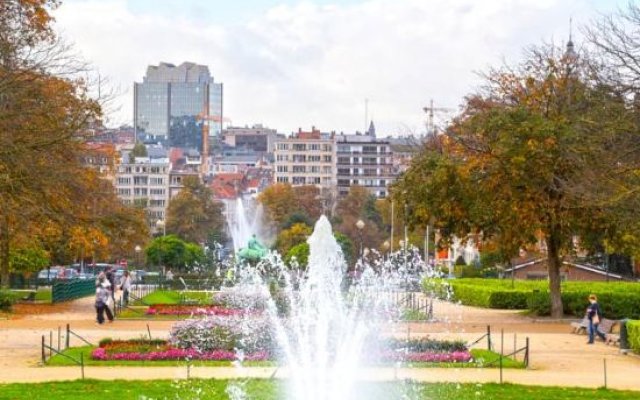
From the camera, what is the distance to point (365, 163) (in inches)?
6860

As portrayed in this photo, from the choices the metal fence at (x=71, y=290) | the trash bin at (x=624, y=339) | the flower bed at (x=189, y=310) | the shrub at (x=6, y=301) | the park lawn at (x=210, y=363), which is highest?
the metal fence at (x=71, y=290)

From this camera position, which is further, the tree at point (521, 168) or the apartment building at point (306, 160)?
the apartment building at point (306, 160)

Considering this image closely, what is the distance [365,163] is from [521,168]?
451ft

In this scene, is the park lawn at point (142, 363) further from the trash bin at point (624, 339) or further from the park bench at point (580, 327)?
the park bench at point (580, 327)

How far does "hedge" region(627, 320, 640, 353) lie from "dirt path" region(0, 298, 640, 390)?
0.41m

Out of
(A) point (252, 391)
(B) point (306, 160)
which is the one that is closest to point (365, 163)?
(B) point (306, 160)

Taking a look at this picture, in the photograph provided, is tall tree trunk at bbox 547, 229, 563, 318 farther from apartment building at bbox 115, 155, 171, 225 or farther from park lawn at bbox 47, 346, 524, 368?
apartment building at bbox 115, 155, 171, 225

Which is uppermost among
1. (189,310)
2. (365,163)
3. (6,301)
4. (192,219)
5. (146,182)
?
(365,163)

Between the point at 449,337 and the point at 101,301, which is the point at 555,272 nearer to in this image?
the point at 449,337

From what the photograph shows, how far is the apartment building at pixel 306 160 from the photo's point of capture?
16975 cm

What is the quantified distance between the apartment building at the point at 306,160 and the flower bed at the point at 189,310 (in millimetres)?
126855

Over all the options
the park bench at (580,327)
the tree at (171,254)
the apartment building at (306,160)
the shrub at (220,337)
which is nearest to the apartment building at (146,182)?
the apartment building at (306,160)

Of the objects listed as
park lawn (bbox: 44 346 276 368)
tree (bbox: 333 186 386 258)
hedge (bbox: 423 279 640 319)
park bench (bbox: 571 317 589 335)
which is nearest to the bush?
park lawn (bbox: 44 346 276 368)

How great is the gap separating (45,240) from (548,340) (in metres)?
23.9
